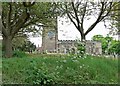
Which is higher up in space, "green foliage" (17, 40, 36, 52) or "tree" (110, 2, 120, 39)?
"tree" (110, 2, 120, 39)

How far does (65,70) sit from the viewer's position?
2.67 metres

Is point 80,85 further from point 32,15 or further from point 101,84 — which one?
point 32,15

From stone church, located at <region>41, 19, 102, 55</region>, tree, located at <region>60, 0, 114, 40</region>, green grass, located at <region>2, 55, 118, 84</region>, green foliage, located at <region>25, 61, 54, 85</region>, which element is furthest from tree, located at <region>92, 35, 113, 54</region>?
green foliage, located at <region>25, 61, 54, 85</region>

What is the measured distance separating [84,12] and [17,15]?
1693 millimetres

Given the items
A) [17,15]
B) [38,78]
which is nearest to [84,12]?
[17,15]

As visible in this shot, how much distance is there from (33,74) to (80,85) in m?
0.53

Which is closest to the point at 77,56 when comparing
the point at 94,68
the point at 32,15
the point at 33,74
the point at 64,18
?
the point at 94,68

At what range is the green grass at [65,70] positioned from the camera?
245cm

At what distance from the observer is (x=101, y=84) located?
260 centimetres

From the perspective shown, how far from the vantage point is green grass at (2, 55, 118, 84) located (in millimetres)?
2445

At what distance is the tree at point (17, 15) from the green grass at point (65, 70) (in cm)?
94

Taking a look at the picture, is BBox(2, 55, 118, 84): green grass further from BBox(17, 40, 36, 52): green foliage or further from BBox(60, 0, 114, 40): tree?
BBox(60, 0, 114, 40): tree

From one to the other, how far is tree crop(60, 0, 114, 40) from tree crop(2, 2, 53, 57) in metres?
1.01

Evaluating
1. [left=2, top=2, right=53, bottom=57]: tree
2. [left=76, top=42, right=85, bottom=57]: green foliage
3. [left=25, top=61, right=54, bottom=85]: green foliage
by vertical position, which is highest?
[left=2, top=2, right=53, bottom=57]: tree
